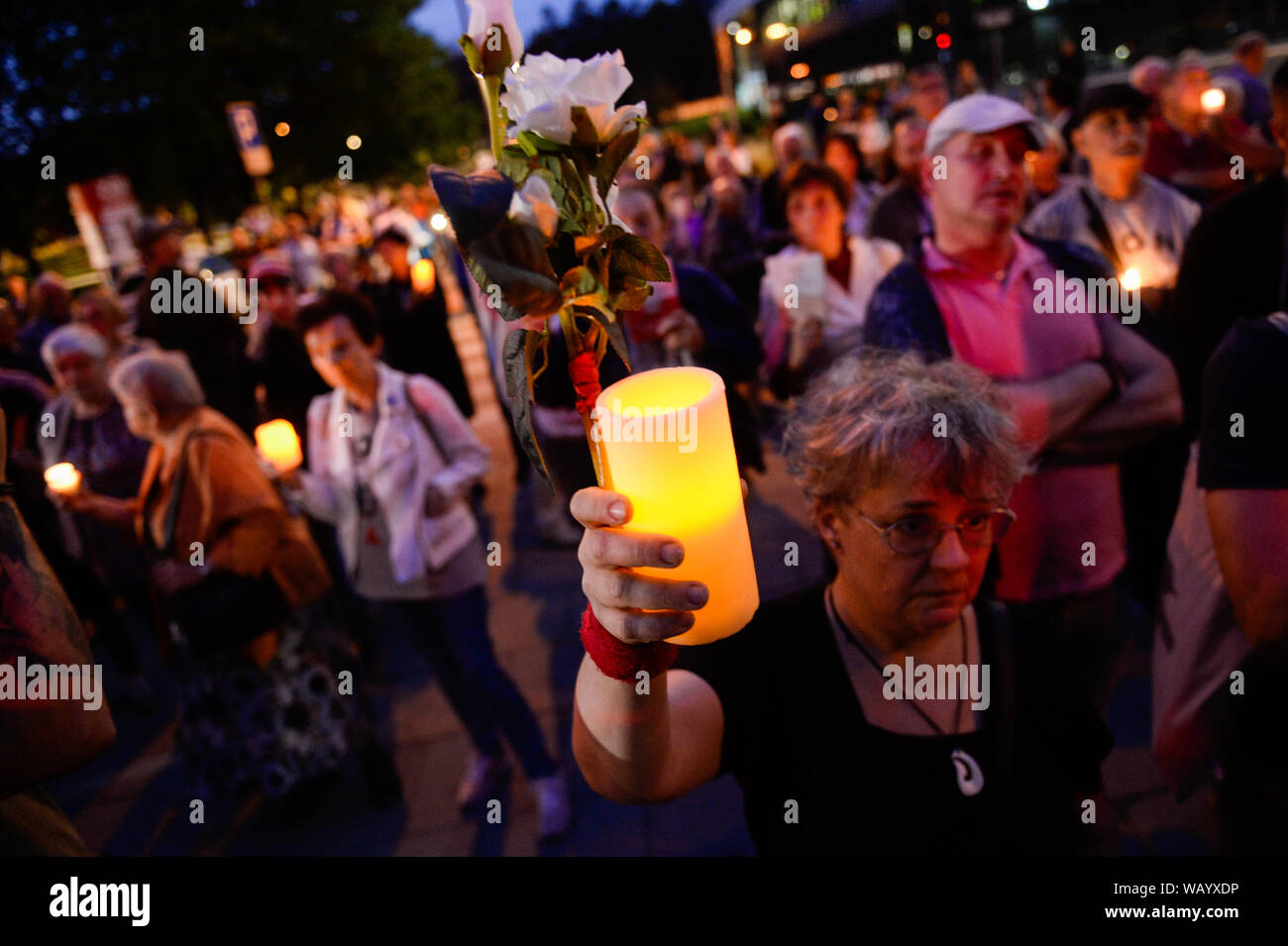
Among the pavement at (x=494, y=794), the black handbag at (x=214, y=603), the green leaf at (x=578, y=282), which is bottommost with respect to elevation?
the pavement at (x=494, y=794)

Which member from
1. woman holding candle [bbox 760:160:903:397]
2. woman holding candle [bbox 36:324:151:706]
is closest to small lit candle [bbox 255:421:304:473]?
woman holding candle [bbox 36:324:151:706]

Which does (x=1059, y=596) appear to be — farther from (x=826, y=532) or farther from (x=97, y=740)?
(x=97, y=740)

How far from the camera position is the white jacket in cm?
299

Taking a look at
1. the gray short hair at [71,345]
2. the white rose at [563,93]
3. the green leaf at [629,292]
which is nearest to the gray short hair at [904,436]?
the green leaf at [629,292]

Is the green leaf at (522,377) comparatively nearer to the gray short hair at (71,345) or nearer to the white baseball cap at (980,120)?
the white baseball cap at (980,120)

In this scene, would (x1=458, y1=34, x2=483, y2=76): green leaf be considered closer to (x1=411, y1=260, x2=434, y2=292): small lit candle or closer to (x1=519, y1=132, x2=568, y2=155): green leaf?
(x1=519, y1=132, x2=568, y2=155): green leaf

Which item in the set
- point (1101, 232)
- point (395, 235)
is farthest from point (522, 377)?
point (395, 235)

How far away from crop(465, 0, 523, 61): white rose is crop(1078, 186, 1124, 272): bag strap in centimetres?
343

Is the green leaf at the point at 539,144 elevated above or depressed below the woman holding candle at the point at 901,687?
above

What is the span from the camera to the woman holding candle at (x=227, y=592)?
114 inches

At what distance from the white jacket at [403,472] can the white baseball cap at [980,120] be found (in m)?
2.01

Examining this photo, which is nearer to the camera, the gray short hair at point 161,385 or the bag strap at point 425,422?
the gray short hair at point 161,385

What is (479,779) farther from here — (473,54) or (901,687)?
(473,54)
